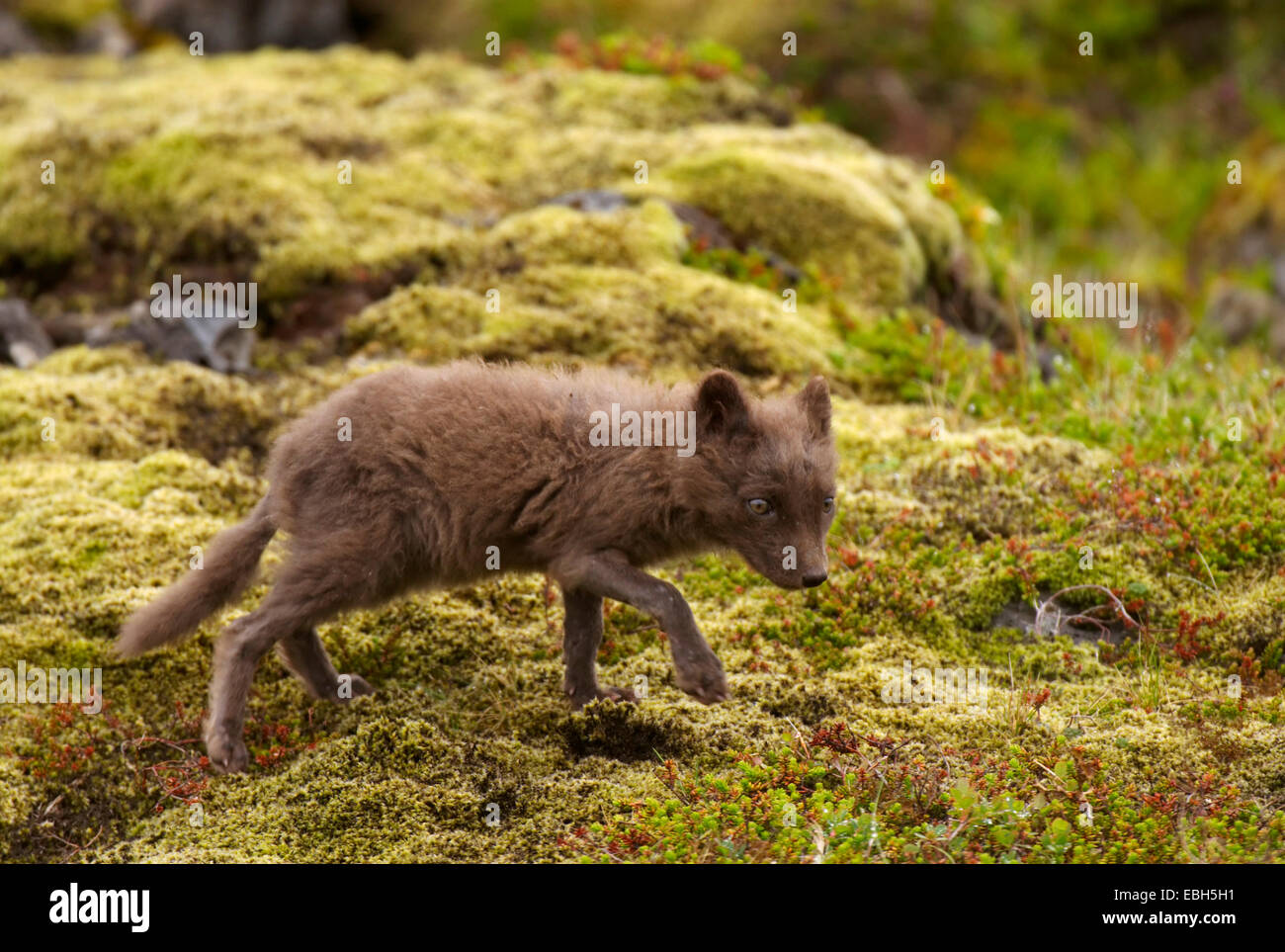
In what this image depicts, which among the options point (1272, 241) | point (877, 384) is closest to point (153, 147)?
point (877, 384)

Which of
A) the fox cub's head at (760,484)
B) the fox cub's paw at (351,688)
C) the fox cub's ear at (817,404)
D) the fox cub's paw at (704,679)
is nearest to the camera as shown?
the fox cub's paw at (704,679)

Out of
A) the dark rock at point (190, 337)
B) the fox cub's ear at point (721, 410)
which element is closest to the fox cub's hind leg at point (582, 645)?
the fox cub's ear at point (721, 410)

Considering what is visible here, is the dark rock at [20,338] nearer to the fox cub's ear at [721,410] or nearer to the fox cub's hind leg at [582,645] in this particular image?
the fox cub's hind leg at [582,645]

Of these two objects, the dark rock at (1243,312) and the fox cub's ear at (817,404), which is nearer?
the fox cub's ear at (817,404)

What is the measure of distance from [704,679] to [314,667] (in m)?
2.03

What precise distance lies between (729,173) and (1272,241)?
9.97 m

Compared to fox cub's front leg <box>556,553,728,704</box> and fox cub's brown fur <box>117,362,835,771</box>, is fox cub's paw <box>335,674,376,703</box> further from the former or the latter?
fox cub's front leg <box>556,553,728,704</box>

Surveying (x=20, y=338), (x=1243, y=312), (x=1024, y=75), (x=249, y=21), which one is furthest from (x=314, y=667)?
(x=1024, y=75)

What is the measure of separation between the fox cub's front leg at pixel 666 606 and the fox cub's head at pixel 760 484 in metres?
0.42

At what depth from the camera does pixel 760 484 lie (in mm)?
5504

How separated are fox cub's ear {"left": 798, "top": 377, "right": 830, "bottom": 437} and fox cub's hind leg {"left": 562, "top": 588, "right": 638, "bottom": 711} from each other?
134 centimetres

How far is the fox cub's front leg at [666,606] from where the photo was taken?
530 cm

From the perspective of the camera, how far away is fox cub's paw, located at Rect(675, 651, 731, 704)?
5.29m

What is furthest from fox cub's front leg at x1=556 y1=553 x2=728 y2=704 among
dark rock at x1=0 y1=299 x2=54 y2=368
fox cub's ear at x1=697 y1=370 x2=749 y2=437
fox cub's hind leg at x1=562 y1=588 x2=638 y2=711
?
dark rock at x1=0 y1=299 x2=54 y2=368
